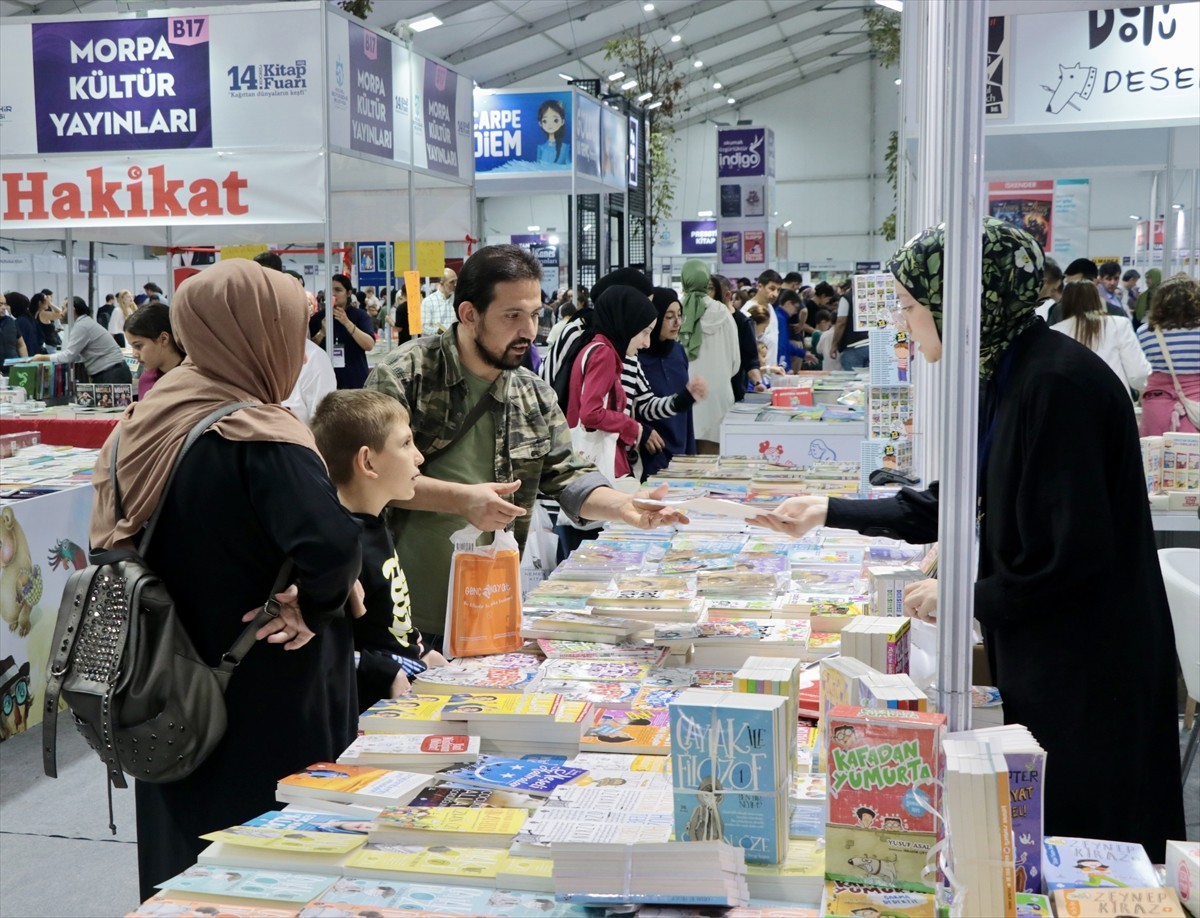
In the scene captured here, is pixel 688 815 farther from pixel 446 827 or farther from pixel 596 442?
pixel 596 442

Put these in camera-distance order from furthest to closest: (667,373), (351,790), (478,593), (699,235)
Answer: (699,235) < (667,373) < (478,593) < (351,790)

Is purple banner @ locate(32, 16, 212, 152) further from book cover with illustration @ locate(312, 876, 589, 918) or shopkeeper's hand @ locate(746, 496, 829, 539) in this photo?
book cover with illustration @ locate(312, 876, 589, 918)

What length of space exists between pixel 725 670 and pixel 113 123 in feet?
16.0

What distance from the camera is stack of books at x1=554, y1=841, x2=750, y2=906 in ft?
4.40

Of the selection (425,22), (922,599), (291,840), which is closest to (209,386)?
(291,840)

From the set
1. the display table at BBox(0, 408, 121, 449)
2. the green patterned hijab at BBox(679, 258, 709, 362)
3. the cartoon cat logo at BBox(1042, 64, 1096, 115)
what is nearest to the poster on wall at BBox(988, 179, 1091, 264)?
the green patterned hijab at BBox(679, 258, 709, 362)

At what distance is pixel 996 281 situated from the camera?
1.83 m

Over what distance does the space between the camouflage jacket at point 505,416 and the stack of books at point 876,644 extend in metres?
1.09

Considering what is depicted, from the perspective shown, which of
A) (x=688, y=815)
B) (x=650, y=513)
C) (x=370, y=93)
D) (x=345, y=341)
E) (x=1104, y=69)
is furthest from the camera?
(x=345, y=341)

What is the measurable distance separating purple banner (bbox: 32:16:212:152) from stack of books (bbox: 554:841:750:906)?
521 centimetres

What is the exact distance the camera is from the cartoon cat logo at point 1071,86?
215 inches

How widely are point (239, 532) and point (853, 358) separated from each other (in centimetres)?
997

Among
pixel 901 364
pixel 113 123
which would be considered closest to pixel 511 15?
pixel 113 123

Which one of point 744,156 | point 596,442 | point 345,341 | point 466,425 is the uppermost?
point 744,156
